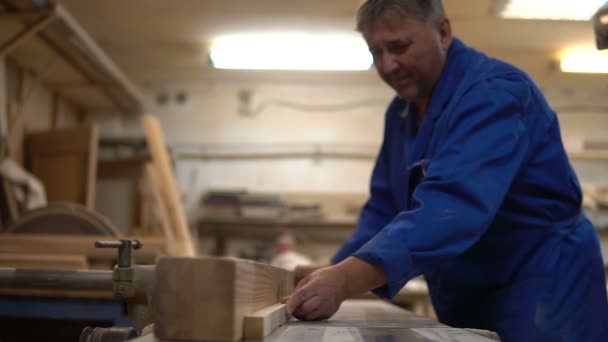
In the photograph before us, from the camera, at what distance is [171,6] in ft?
11.6

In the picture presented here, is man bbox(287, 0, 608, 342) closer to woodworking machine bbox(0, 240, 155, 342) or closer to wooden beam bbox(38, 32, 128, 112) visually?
woodworking machine bbox(0, 240, 155, 342)

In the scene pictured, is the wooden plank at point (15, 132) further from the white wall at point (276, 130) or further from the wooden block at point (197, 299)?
the wooden block at point (197, 299)

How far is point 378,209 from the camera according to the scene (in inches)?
66.9

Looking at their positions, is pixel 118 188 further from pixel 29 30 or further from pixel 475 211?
pixel 475 211

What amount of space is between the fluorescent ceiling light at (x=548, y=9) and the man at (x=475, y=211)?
204cm

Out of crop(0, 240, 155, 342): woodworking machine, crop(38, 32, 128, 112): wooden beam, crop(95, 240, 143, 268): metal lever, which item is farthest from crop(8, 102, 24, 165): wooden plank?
crop(95, 240, 143, 268): metal lever

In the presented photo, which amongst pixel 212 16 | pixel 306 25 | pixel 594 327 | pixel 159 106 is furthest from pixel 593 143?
pixel 594 327

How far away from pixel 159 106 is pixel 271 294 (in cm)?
431

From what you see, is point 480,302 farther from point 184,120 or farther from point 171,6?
point 184,120

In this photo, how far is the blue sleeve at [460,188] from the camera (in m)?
0.97

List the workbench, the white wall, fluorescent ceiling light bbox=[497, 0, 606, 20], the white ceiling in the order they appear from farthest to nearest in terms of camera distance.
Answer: the white wall
the white ceiling
fluorescent ceiling light bbox=[497, 0, 606, 20]
the workbench

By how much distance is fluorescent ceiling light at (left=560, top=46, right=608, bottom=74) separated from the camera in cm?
402

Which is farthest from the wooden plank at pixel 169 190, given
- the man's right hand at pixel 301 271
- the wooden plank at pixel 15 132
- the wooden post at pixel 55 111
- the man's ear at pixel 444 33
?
the man's ear at pixel 444 33

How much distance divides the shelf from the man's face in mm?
2097
